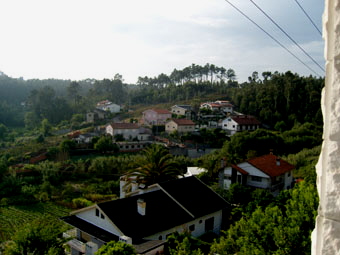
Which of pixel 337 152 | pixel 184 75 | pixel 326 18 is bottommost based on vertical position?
pixel 337 152

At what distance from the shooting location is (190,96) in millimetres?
84125

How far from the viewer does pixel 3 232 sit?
787 inches

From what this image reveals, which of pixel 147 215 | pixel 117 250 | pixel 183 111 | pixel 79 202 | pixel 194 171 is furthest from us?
pixel 183 111

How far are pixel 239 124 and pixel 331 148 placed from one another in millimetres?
53074

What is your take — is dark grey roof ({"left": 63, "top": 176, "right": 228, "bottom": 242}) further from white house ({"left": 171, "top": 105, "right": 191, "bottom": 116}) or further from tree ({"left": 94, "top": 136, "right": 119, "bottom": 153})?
white house ({"left": 171, "top": 105, "right": 191, "bottom": 116})

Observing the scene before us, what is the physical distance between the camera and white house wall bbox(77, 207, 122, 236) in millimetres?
14092

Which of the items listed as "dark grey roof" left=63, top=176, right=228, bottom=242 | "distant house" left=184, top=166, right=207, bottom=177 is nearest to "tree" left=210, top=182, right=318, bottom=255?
"dark grey roof" left=63, top=176, right=228, bottom=242

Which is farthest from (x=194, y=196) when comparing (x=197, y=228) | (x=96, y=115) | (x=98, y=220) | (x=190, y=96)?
(x=190, y=96)

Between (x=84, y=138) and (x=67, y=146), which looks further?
(x=84, y=138)

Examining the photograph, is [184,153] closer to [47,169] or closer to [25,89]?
[47,169]

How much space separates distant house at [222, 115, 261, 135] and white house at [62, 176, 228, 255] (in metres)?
35.4

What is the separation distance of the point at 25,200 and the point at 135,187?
39.7 feet

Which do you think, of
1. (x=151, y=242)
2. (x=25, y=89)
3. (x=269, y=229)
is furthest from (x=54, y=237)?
(x=25, y=89)

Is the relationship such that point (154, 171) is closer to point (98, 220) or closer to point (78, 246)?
point (98, 220)
